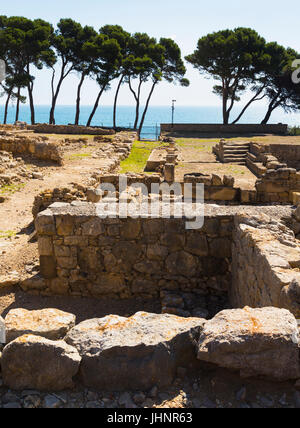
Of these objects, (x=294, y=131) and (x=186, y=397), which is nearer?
(x=186, y=397)

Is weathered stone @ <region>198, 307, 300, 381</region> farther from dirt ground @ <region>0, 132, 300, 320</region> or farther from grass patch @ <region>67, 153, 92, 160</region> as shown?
grass patch @ <region>67, 153, 92, 160</region>

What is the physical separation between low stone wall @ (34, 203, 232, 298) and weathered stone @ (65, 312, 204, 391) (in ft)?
8.78

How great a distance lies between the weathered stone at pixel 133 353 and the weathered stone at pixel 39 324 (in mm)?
127

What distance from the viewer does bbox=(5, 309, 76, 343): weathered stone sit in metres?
2.83

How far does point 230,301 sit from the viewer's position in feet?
17.9

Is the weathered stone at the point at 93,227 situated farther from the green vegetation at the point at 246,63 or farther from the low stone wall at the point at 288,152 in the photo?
the green vegetation at the point at 246,63

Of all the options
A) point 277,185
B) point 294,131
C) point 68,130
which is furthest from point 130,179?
point 294,131

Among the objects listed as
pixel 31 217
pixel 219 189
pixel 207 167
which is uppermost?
pixel 207 167

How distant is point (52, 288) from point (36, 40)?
32511 mm

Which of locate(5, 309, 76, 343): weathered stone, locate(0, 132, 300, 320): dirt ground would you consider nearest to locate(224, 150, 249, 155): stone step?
locate(0, 132, 300, 320): dirt ground

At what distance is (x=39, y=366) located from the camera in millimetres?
2482

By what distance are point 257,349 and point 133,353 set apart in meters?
0.83

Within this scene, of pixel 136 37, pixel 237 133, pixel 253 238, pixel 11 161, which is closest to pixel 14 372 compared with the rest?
pixel 253 238

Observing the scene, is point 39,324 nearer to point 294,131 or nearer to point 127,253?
point 127,253
